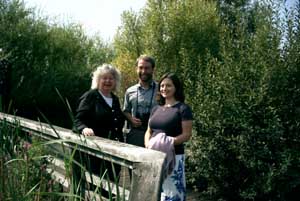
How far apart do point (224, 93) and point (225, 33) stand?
90 centimetres

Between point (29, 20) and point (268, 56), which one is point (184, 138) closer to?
point (268, 56)

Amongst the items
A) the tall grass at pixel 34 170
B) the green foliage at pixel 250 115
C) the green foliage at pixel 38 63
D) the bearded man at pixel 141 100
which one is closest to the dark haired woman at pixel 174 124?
the bearded man at pixel 141 100

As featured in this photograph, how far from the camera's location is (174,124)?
3.59m

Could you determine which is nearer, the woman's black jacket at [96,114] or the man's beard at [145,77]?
the woman's black jacket at [96,114]

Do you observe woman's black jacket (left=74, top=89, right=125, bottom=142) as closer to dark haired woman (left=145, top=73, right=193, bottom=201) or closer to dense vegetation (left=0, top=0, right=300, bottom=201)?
dark haired woman (left=145, top=73, right=193, bottom=201)

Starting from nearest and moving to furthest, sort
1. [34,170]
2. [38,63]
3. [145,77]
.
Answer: [34,170] → [145,77] → [38,63]

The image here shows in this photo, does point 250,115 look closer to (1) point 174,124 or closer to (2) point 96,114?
(1) point 174,124

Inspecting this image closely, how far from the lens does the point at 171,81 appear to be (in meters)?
3.68

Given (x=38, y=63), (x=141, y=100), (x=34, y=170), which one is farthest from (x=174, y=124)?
(x=38, y=63)

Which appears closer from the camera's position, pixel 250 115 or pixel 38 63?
pixel 250 115

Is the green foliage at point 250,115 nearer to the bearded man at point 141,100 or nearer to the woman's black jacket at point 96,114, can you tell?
the bearded man at point 141,100

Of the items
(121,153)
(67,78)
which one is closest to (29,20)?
(67,78)

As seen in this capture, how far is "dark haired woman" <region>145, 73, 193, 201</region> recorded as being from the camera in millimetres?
3543

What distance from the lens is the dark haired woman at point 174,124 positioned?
139 inches
